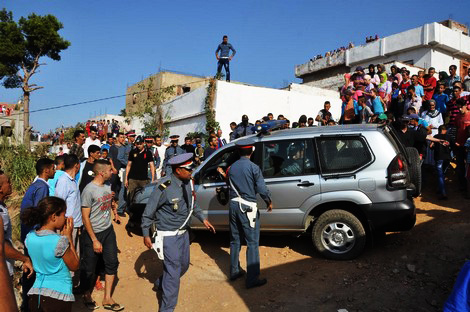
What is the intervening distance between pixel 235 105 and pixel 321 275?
32.8 ft

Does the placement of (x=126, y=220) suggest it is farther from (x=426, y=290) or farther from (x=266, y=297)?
(x=426, y=290)

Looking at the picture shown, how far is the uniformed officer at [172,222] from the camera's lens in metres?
4.05

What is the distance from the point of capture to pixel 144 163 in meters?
8.07

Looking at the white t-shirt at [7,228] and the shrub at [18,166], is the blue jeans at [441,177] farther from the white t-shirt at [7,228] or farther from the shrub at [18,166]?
the shrub at [18,166]

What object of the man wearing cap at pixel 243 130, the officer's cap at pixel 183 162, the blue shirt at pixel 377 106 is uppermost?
the blue shirt at pixel 377 106

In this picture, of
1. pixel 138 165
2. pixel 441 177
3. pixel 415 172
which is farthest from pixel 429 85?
pixel 138 165

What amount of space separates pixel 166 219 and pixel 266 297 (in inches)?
68.7

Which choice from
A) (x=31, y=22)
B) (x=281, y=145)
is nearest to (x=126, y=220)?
(x=281, y=145)

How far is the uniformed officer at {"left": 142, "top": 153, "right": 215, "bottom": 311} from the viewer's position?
13.3ft

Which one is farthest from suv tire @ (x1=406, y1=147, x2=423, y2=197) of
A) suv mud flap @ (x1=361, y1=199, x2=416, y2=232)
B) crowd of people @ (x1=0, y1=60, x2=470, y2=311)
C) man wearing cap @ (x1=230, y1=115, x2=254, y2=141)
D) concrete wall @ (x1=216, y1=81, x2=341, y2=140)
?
concrete wall @ (x1=216, y1=81, x2=341, y2=140)

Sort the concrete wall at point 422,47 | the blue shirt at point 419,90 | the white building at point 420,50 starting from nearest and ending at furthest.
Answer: the blue shirt at point 419,90, the concrete wall at point 422,47, the white building at point 420,50

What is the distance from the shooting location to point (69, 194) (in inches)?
191

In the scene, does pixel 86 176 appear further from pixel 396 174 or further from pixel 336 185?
pixel 396 174

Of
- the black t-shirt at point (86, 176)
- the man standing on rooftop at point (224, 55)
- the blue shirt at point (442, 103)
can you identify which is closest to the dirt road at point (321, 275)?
the black t-shirt at point (86, 176)
